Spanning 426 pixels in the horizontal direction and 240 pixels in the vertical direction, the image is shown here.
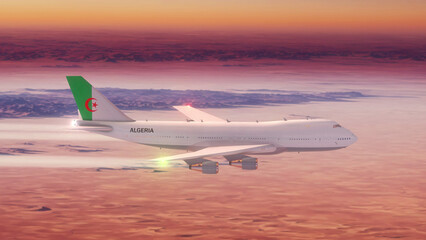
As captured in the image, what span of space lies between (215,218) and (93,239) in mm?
17039

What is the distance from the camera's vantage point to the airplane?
108 m

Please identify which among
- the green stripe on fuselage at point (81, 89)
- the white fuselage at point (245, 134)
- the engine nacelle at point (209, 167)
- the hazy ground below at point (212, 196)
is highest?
the green stripe on fuselage at point (81, 89)

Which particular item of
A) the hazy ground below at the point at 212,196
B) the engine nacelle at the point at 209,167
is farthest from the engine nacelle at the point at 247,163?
the engine nacelle at the point at 209,167

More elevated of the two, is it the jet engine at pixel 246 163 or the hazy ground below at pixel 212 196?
the jet engine at pixel 246 163

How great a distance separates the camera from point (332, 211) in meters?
93.1

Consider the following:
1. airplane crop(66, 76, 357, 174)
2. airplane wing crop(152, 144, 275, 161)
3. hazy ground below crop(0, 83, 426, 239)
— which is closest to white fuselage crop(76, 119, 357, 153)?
airplane crop(66, 76, 357, 174)

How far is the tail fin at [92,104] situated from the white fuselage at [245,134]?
Answer: 10.3ft

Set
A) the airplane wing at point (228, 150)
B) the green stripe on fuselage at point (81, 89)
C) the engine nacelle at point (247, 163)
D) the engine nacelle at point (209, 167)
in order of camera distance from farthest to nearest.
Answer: the green stripe on fuselage at point (81, 89) < the engine nacelle at point (247, 163) < the engine nacelle at point (209, 167) < the airplane wing at point (228, 150)

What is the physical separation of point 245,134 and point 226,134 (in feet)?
9.70

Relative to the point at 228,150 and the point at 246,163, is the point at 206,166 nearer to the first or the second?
the point at 228,150

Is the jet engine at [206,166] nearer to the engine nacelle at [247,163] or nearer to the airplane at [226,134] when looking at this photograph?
the airplane at [226,134]

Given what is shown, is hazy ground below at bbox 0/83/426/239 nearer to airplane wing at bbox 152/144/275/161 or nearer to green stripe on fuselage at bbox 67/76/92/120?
airplane wing at bbox 152/144/275/161

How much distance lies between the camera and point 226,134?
109m

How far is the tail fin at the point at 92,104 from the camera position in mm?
112125
